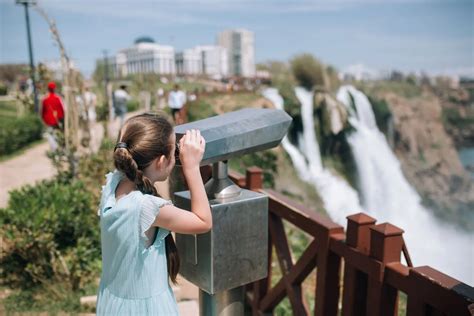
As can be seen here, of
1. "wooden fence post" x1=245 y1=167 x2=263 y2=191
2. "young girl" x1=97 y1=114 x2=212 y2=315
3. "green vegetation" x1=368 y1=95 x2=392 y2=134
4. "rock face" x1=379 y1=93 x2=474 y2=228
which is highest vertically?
"young girl" x1=97 y1=114 x2=212 y2=315

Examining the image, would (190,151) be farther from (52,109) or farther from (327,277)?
(52,109)

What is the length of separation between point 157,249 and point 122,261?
0.38 feet

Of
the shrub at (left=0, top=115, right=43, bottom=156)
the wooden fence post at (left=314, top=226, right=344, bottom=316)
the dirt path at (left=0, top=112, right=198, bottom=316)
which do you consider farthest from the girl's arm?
the shrub at (left=0, top=115, right=43, bottom=156)

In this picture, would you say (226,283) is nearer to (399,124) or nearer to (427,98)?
(399,124)

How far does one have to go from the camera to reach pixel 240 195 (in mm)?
1668

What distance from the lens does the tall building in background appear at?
3469 inches

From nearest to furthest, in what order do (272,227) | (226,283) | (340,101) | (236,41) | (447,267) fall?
(226,283) < (272,227) < (447,267) < (340,101) < (236,41)

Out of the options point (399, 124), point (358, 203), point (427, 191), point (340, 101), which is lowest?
point (427, 191)

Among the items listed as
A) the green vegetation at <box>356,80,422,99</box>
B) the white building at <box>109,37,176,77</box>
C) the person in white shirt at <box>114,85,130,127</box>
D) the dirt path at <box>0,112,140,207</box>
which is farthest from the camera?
the white building at <box>109,37,176,77</box>

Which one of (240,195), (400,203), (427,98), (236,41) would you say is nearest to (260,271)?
(240,195)

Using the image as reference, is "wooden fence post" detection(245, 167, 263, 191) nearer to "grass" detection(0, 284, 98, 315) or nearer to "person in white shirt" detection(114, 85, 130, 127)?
"grass" detection(0, 284, 98, 315)

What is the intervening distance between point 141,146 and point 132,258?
373 millimetres

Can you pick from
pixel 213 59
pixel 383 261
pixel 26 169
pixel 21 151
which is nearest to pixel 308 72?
pixel 21 151

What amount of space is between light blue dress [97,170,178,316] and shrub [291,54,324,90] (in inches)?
795
